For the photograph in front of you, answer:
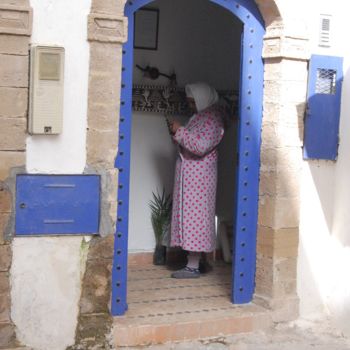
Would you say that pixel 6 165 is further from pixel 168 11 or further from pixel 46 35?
pixel 168 11

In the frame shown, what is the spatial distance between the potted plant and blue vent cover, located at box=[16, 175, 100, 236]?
1899 millimetres

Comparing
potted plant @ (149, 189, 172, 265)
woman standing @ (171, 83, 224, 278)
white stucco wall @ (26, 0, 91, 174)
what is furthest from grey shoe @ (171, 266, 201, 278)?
white stucco wall @ (26, 0, 91, 174)

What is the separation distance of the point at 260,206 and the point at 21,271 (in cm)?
182

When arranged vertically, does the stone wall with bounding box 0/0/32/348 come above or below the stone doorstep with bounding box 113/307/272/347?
above

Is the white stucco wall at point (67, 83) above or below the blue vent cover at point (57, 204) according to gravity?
above

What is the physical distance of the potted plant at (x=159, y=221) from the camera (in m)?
5.90

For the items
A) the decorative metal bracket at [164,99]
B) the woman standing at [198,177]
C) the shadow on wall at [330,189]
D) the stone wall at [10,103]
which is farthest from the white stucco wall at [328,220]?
the stone wall at [10,103]

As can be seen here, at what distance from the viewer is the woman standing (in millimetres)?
5316

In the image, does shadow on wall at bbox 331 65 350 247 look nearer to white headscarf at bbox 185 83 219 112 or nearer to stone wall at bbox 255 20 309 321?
stone wall at bbox 255 20 309 321

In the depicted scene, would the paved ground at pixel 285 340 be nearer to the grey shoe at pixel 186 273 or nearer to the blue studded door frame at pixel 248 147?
the blue studded door frame at pixel 248 147

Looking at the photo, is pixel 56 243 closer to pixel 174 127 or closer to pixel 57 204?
pixel 57 204

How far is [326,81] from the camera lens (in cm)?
477

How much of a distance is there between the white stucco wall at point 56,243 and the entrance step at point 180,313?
44cm

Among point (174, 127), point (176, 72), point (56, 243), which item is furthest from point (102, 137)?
point (176, 72)
